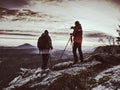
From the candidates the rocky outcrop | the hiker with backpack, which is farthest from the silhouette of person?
the hiker with backpack

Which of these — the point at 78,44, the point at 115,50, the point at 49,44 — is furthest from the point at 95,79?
the point at 115,50

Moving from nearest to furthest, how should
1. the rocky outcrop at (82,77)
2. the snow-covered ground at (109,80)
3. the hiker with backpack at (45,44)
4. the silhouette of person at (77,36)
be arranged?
the snow-covered ground at (109,80), the rocky outcrop at (82,77), the silhouette of person at (77,36), the hiker with backpack at (45,44)

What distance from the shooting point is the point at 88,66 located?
21562 mm

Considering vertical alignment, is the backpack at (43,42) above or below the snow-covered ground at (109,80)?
above

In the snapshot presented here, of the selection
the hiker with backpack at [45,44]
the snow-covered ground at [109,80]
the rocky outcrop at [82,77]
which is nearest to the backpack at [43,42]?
the hiker with backpack at [45,44]

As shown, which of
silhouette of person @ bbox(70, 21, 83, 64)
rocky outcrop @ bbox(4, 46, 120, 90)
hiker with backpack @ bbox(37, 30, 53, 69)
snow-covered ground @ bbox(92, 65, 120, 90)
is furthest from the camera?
hiker with backpack @ bbox(37, 30, 53, 69)

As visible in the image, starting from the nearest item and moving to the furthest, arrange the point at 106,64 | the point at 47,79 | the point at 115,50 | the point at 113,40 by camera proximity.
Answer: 1. the point at 47,79
2. the point at 106,64
3. the point at 115,50
4. the point at 113,40

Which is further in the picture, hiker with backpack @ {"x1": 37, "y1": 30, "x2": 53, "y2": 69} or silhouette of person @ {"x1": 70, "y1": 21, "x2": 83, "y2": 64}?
hiker with backpack @ {"x1": 37, "y1": 30, "x2": 53, "y2": 69}

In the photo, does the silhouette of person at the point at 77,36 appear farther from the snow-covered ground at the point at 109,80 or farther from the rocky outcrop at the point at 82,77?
the snow-covered ground at the point at 109,80

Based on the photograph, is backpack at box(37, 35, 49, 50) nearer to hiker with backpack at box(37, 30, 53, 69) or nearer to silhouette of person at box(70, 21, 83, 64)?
hiker with backpack at box(37, 30, 53, 69)

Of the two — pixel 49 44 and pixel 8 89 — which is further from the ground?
pixel 49 44

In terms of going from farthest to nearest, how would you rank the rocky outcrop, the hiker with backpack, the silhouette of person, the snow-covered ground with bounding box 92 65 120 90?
the hiker with backpack < the silhouette of person < the rocky outcrop < the snow-covered ground with bounding box 92 65 120 90

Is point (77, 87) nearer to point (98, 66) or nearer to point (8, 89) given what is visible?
point (98, 66)

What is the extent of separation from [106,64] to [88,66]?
141 cm
